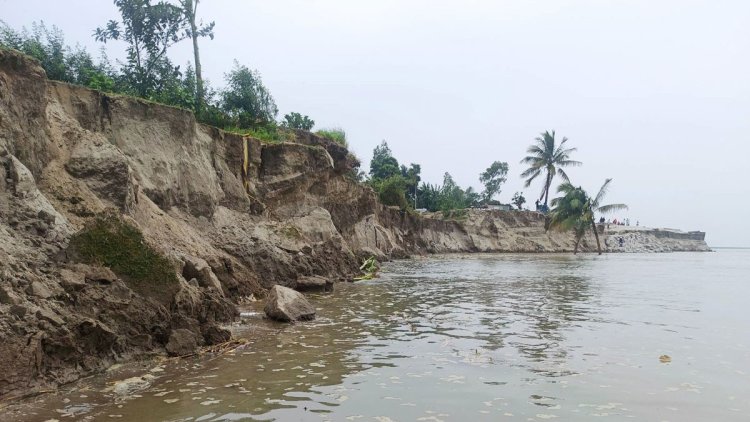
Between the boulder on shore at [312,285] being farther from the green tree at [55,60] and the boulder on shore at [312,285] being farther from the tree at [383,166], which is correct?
the tree at [383,166]

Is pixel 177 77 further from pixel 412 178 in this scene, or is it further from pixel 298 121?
pixel 412 178

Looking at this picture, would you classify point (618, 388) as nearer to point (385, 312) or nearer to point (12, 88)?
point (385, 312)

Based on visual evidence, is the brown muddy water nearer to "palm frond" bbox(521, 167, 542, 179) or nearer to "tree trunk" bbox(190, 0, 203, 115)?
"tree trunk" bbox(190, 0, 203, 115)

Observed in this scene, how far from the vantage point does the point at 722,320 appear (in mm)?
10141

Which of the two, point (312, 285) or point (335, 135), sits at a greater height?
point (335, 135)

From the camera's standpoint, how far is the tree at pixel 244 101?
24312mm

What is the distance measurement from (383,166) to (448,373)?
5883 cm

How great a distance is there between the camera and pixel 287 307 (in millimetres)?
9641

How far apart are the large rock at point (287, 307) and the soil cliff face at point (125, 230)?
0.81 m

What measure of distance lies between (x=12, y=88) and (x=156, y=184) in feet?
16.9

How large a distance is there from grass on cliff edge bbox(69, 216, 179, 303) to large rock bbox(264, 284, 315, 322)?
244 cm

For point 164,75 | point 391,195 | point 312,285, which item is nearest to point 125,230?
point 312,285

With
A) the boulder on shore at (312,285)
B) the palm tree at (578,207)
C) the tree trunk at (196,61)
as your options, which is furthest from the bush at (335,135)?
the palm tree at (578,207)

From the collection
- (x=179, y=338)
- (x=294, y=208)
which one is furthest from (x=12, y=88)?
(x=294, y=208)
